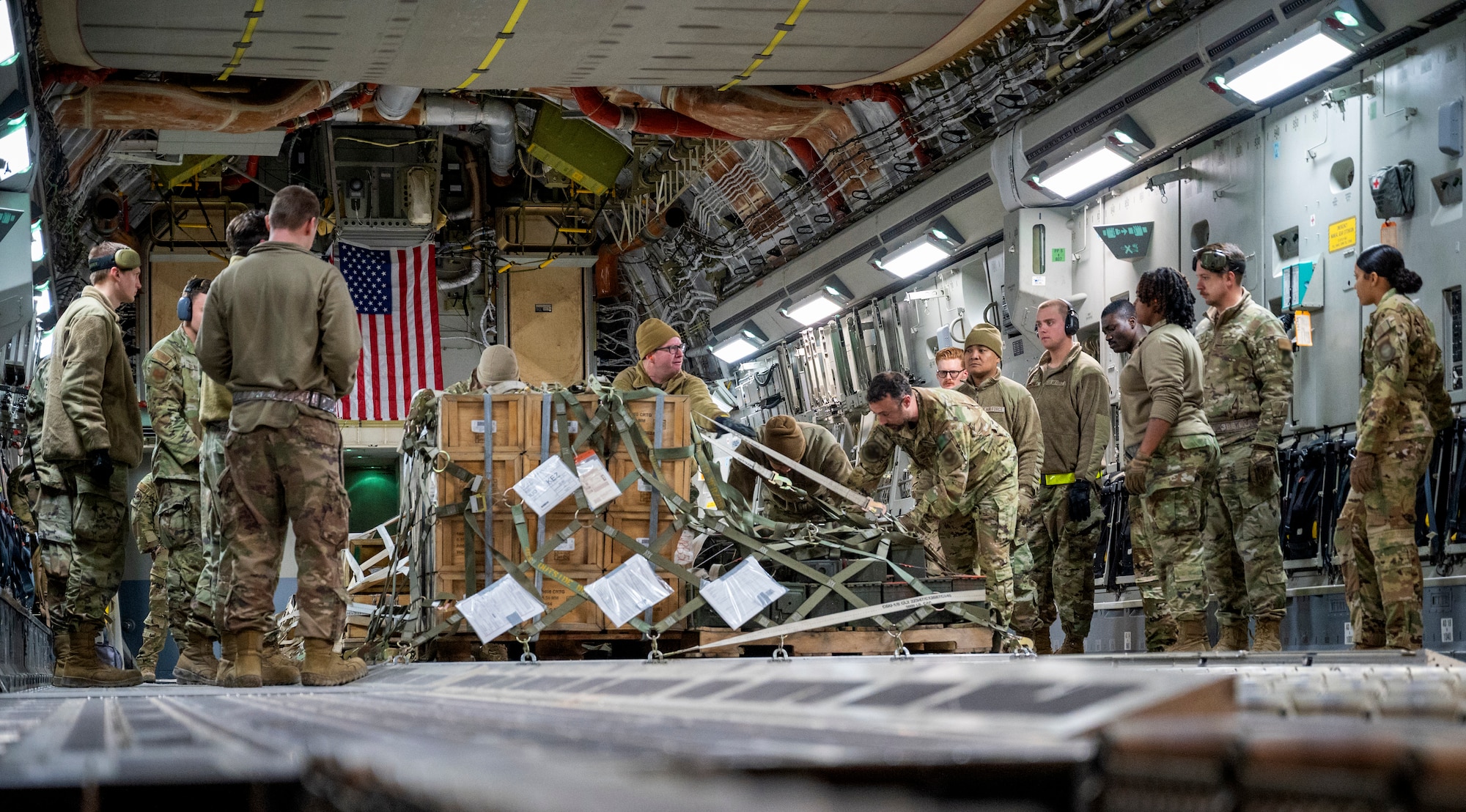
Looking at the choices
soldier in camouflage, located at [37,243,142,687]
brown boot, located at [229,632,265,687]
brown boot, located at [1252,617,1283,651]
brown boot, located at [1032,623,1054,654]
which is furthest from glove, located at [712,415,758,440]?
brown boot, located at [229,632,265,687]

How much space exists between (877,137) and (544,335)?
7.06 m

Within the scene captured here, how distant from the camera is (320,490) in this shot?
532cm

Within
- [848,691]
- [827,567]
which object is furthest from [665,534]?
[848,691]

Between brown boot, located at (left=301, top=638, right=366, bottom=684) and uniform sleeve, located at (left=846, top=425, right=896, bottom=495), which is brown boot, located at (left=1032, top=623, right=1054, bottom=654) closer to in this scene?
uniform sleeve, located at (left=846, top=425, right=896, bottom=495)

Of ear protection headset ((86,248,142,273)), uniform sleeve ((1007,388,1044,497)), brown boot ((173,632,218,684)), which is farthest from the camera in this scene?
uniform sleeve ((1007,388,1044,497))

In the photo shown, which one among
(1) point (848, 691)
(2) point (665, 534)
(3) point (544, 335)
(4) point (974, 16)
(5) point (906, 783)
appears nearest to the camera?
(5) point (906, 783)

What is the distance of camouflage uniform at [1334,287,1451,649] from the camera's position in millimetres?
6320

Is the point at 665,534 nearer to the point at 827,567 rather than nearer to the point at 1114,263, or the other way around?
the point at 827,567

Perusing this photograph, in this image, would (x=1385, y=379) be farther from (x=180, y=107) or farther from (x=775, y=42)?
(x=180, y=107)

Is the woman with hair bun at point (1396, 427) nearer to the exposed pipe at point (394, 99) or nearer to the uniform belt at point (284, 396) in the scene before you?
the uniform belt at point (284, 396)

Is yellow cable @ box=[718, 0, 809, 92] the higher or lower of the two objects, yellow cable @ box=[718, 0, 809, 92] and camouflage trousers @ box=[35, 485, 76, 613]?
the higher

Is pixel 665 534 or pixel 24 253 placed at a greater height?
pixel 24 253

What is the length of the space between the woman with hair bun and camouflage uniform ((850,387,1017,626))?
1.86 metres

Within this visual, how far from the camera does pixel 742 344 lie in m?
16.2
